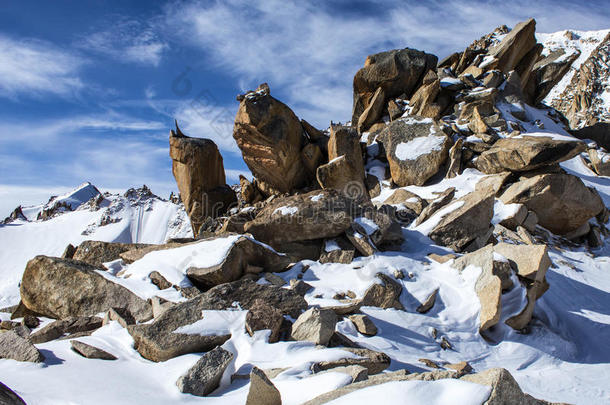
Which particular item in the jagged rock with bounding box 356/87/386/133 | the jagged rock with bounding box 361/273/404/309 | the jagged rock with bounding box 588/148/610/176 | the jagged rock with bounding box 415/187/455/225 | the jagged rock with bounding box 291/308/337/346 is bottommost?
the jagged rock with bounding box 361/273/404/309

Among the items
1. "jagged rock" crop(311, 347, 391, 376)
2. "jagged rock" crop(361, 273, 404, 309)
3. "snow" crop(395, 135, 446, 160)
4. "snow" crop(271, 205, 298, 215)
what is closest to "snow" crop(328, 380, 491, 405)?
"jagged rock" crop(311, 347, 391, 376)

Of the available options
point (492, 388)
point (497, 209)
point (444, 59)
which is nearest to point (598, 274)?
point (497, 209)

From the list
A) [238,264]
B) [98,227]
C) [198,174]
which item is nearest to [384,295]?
[238,264]

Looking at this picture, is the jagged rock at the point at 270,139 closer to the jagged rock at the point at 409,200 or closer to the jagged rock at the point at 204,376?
the jagged rock at the point at 409,200

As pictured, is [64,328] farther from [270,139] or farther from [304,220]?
[270,139]

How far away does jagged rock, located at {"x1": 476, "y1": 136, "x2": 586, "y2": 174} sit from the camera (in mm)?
13294

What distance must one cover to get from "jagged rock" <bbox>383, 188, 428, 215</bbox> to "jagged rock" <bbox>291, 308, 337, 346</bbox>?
9043mm

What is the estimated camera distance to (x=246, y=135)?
57.8 feet

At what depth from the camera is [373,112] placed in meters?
21.4

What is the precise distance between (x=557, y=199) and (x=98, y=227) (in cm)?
10698

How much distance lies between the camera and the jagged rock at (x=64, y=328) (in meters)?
5.65

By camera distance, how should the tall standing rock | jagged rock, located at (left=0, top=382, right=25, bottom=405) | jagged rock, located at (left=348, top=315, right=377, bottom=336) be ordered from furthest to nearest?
the tall standing rock → jagged rock, located at (left=348, top=315, right=377, bottom=336) → jagged rock, located at (left=0, top=382, right=25, bottom=405)

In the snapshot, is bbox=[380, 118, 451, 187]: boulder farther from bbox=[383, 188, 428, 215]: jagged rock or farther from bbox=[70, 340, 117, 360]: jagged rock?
bbox=[70, 340, 117, 360]: jagged rock

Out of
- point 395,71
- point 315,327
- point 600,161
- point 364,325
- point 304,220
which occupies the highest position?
point 395,71
